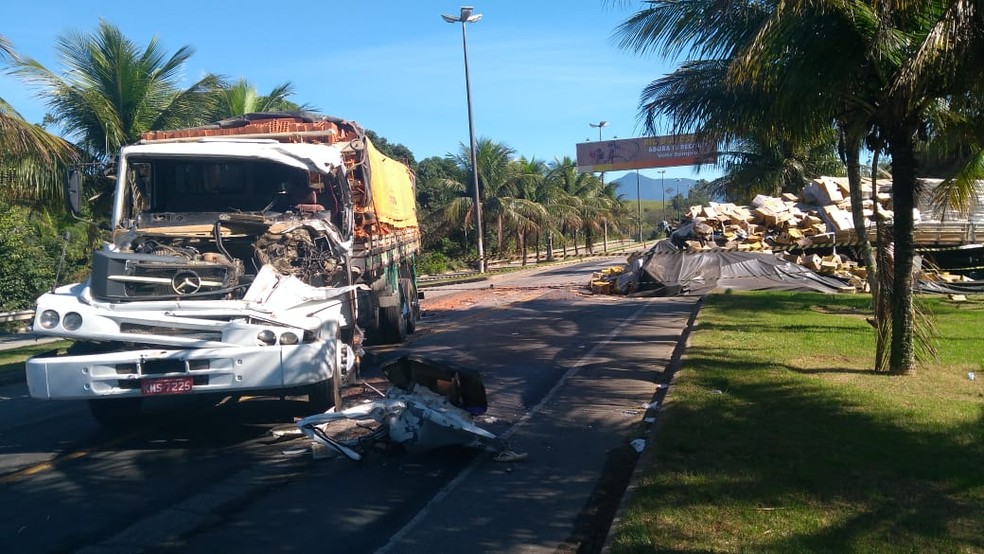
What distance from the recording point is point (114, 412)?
8688 millimetres

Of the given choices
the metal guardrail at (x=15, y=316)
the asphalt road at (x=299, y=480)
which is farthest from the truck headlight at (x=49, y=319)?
the metal guardrail at (x=15, y=316)

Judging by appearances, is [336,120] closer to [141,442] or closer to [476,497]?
[141,442]


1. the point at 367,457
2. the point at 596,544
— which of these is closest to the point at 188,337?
the point at 367,457

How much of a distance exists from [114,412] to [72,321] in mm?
1488

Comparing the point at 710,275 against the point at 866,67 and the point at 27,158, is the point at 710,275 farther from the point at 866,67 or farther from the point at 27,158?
the point at 27,158

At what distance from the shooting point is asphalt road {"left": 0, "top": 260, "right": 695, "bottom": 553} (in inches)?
215

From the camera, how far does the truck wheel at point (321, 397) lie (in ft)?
26.4

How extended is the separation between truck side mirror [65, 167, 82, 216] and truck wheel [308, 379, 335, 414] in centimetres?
352

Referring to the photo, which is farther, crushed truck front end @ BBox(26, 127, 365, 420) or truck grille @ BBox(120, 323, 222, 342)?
truck grille @ BBox(120, 323, 222, 342)

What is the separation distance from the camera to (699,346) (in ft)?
39.2

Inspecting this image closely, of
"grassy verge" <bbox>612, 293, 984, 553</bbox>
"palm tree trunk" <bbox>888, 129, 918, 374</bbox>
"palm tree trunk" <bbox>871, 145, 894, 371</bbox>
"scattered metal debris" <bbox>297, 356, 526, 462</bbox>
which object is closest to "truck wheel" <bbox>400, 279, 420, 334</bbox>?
"grassy verge" <bbox>612, 293, 984, 553</bbox>

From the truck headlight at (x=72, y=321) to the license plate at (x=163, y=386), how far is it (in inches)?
32.3

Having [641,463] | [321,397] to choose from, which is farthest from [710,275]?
[641,463]

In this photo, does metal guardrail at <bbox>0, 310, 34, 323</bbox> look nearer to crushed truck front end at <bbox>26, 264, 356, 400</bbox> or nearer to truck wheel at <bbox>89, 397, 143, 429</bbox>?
truck wheel at <bbox>89, 397, 143, 429</bbox>
